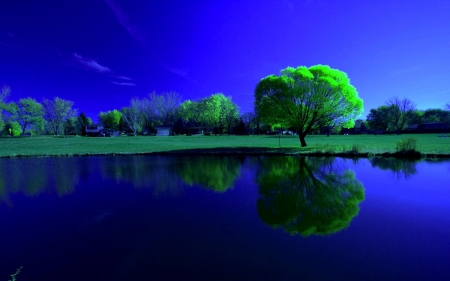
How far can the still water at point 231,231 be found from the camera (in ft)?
12.8

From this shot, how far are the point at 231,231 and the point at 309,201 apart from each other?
357 cm

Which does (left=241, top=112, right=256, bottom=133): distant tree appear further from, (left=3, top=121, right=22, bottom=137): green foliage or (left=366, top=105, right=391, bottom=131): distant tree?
(left=3, top=121, right=22, bottom=137): green foliage

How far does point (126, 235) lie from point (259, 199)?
462 centimetres

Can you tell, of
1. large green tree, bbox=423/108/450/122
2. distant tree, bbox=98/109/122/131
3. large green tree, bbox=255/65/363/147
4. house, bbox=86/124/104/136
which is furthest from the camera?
distant tree, bbox=98/109/122/131

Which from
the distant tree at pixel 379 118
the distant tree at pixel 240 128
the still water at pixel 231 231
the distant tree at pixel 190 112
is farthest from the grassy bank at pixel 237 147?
the distant tree at pixel 379 118

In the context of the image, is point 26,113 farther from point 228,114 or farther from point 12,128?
point 228,114

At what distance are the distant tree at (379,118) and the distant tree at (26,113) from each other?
415 ft

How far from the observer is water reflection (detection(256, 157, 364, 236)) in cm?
571

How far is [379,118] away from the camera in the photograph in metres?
91.8

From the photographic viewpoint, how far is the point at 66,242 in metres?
5.03

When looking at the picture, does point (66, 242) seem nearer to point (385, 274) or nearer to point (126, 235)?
point (126, 235)

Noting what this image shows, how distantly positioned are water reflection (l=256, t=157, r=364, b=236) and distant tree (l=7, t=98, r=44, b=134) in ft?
251

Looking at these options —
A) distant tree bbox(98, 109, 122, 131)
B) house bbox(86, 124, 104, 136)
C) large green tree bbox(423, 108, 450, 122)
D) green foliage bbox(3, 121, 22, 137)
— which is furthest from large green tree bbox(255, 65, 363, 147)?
large green tree bbox(423, 108, 450, 122)

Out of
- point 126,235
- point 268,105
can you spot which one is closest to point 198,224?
point 126,235
